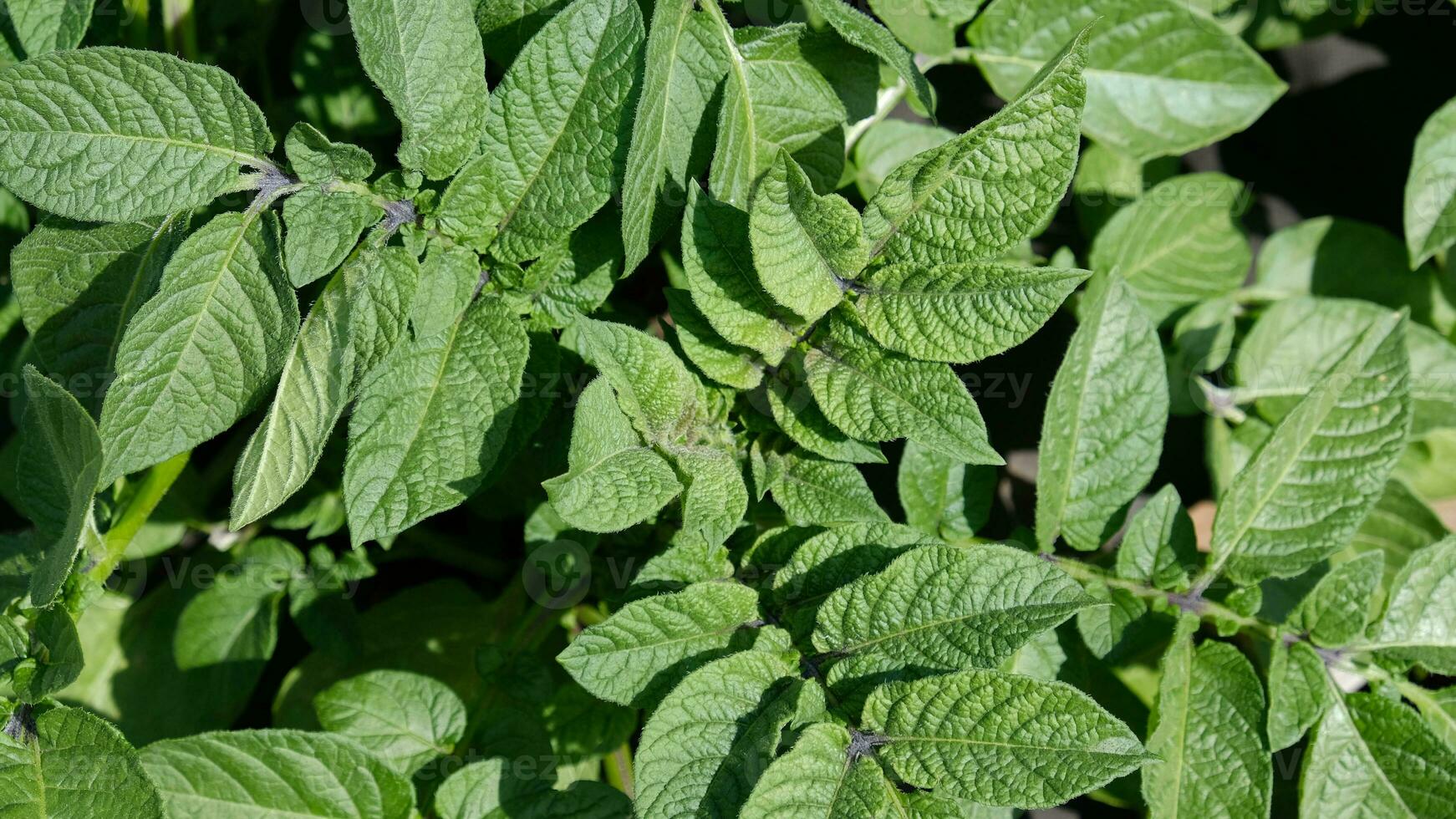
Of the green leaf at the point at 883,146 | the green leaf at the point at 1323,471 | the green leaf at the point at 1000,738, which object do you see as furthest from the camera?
the green leaf at the point at 883,146

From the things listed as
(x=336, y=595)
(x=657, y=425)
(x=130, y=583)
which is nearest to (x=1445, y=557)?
(x=657, y=425)

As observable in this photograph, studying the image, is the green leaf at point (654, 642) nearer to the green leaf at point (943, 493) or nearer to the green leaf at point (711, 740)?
the green leaf at point (711, 740)

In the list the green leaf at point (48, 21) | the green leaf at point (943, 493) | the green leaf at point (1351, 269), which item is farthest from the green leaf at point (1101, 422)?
the green leaf at point (48, 21)

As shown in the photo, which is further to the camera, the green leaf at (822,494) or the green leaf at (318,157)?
the green leaf at (822,494)

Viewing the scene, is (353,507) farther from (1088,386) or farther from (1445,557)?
(1445,557)

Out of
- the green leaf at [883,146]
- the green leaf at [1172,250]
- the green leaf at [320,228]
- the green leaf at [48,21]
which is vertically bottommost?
the green leaf at [1172,250]

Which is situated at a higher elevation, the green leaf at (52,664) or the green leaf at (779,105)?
the green leaf at (779,105)

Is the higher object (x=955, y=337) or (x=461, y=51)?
(x=461, y=51)

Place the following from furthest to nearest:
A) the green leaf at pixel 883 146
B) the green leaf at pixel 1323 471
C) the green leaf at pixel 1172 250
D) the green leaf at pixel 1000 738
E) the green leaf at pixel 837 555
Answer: the green leaf at pixel 1172 250 → the green leaf at pixel 883 146 → the green leaf at pixel 1323 471 → the green leaf at pixel 837 555 → the green leaf at pixel 1000 738
